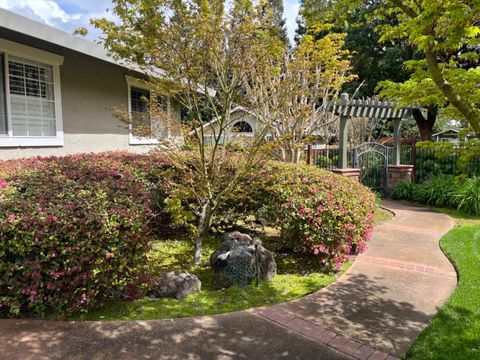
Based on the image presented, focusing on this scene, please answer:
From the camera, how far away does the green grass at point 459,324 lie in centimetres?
312

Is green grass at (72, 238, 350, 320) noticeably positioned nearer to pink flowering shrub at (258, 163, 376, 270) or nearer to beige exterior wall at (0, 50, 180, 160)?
pink flowering shrub at (258, 163, 376, 270)

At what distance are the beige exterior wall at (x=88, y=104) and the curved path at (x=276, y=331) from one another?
460cm

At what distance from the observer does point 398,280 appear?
15.9 feet

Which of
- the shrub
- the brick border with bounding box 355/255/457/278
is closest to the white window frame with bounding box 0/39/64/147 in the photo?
the shrub

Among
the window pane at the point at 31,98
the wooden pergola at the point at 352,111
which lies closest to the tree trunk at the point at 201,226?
the window pane at the point at 31,98

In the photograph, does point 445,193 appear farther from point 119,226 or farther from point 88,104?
point 119,226

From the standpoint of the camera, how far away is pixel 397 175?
1265 centimetres

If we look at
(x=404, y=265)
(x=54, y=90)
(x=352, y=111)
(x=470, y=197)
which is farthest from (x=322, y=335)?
(x=352, y=111)

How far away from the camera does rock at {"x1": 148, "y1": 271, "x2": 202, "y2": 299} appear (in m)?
4.16

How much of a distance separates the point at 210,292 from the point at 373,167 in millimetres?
10013

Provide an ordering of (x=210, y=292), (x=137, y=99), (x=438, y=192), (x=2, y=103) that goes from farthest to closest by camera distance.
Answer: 1. (x=438, y=192)
2. (x=137, y=99)
3. (x=2, y=103)
4. (x=210, y=292)

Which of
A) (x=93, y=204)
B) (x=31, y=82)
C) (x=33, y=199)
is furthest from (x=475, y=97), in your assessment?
(x=31, y=82)

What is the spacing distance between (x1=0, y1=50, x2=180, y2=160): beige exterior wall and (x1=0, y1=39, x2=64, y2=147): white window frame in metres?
0.12

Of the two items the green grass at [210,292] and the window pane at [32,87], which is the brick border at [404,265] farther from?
the window pane at [32,87]
